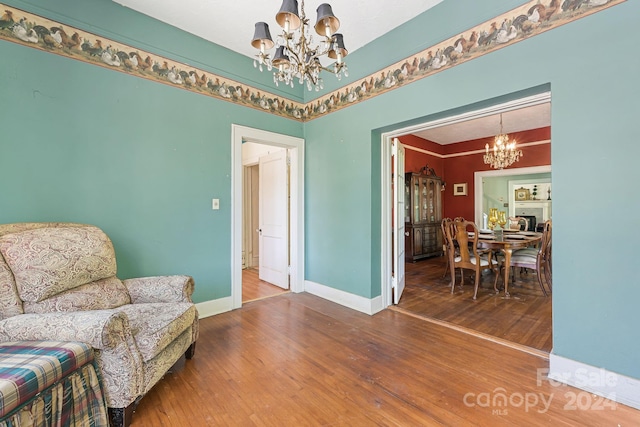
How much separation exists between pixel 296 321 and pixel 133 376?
165 centimetres

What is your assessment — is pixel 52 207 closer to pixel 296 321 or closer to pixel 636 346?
pixel 296 321

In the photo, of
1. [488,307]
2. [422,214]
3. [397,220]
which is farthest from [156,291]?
[422,214]

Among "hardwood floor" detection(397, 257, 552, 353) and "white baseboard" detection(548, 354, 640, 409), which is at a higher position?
"white baseboard" detection(548, 354, 640, 409)

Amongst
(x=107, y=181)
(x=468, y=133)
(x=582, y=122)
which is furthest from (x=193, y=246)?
(x=468, y=133)

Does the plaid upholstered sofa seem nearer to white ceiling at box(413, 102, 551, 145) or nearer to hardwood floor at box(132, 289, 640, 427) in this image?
hardwood floor at box(132, 289, 640, 427)

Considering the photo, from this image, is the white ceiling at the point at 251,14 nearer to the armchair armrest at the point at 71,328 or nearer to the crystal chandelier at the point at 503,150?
the armchair armrest at the point at 71,328

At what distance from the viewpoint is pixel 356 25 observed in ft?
9.12

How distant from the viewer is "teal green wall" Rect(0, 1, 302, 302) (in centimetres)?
211

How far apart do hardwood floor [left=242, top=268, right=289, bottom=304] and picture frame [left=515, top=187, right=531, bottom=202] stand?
349 inches

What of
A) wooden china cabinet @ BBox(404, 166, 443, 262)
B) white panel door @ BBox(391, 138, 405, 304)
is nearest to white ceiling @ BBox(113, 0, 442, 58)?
white panel door @ BBox(391, 138, 405, 304)

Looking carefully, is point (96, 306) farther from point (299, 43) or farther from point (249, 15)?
point (249, 15)

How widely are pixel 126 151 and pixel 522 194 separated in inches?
420

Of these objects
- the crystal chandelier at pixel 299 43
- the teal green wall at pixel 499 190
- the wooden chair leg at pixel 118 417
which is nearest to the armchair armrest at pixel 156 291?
the wooden chair leg at pixel 118 417

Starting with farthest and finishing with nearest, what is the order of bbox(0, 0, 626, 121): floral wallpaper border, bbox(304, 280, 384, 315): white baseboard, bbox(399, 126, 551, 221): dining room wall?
1. bbox(399, 126, 551, 221): dining room wall
2. bbox(304, 280, 384, 315): white baseboard
3. bbox(0, 0, 626, 121): floral wallpaper border
